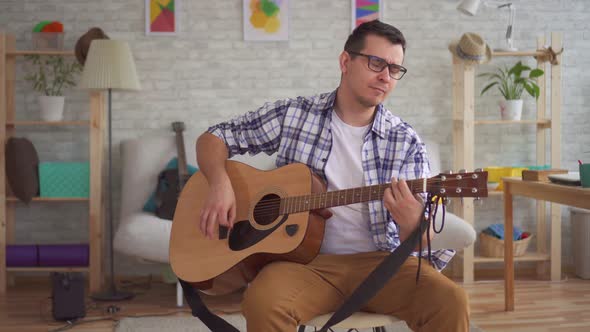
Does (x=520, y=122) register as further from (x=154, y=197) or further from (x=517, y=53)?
(x=154, y=197)

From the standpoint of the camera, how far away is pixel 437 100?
4.28m

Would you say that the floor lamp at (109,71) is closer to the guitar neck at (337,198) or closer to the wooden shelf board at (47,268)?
the wooden shelf board at (47,268)

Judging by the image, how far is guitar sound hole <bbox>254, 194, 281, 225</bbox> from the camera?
6.19 feet

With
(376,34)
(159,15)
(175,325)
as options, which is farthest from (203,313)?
(159,15)

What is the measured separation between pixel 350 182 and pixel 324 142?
0.49 feet

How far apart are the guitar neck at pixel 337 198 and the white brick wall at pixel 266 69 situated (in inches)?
95.9

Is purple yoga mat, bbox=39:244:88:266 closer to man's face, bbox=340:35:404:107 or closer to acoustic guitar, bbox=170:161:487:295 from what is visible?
acoustic guitar, bbox=170:161:487:295

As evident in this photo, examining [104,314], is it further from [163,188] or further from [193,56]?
[193,56]

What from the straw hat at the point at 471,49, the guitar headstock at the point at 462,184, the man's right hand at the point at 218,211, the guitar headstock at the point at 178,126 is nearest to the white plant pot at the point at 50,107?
the guitar headstock at the point at 178,126

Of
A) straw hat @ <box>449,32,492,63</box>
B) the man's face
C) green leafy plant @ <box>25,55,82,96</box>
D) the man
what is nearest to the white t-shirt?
the man

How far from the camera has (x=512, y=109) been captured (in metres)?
4.05

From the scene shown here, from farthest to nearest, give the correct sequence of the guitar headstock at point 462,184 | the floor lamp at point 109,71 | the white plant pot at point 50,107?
the white plant pot at point 50,107 < the floor lamp at point 109,71 < the guitar headstock at point 462,184

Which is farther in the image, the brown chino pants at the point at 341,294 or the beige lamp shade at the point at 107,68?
the beige lamp shade at the point at 107,68

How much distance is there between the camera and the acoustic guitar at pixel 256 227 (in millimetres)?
1780
